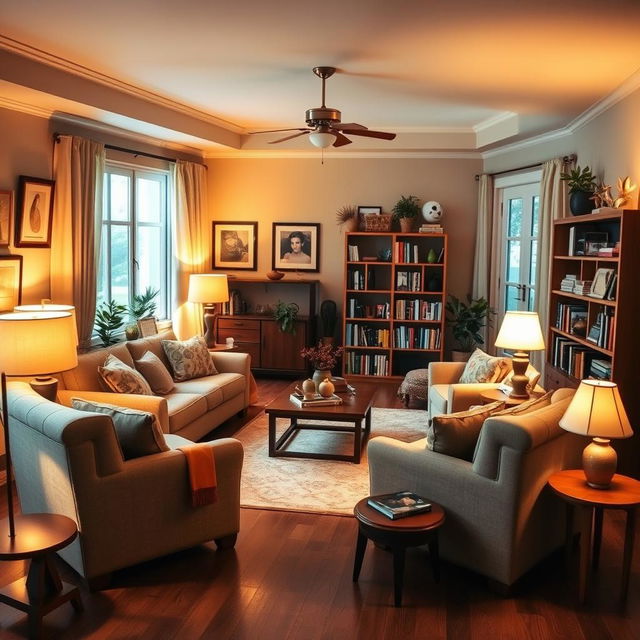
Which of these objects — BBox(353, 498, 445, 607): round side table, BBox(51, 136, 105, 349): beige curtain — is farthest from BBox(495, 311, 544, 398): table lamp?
BBox(51, 136, 105, 349): beige curtain

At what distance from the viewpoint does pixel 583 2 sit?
358 cm

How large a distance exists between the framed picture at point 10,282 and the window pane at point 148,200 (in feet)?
7.28

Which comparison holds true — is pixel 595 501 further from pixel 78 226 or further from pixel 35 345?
pixel 78 226

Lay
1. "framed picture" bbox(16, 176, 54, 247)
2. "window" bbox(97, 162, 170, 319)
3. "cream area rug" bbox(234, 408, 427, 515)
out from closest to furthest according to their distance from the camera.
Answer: "cream area rug" bbox(234, 408, 427, 515)
"framed picture" bbox(16, 176, 54, 247)
"window" bbox(97, 162, 170, 319)

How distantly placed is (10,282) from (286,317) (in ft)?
11.4

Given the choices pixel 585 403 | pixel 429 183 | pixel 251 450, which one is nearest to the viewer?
pixel 585 403

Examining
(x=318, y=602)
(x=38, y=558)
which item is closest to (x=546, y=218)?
(x=318, y=602)

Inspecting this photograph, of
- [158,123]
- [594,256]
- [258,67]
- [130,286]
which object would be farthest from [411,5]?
[130,286]

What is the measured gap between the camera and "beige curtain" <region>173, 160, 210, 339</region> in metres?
7.92

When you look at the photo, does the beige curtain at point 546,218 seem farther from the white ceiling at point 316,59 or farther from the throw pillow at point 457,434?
the throw pillow at point 457,434

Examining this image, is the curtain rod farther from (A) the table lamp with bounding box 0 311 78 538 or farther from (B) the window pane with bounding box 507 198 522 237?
(A) the table lamp with bounding box 0 311 78 538

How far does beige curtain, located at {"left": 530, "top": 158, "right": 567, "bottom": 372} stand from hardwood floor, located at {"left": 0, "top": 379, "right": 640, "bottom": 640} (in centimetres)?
338

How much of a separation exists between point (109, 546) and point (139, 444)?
50 centimetres

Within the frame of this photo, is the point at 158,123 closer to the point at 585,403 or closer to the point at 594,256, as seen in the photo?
the point at 594,256
